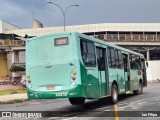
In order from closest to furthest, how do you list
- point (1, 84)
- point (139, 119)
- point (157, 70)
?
1. point (139, 119)
2. point (1, 84)
3. point (157, 70)

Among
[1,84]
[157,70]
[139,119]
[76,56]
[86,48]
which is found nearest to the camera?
[139,119]

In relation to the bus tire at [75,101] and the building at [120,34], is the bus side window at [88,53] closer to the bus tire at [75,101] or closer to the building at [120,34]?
the bus tire at [75,101]

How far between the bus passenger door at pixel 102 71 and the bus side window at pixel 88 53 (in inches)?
26.4

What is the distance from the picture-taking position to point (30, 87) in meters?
13.6

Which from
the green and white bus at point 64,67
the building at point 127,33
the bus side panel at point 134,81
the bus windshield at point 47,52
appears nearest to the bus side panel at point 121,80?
the bus side panel at point 134,81

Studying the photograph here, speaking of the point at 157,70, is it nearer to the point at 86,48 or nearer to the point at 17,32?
the point at 17,32

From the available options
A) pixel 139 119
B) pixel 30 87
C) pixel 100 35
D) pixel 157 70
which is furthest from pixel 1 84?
pixel 139 119

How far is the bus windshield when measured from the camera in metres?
13.1

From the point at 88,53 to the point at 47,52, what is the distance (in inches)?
67.1

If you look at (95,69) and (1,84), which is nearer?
(95,69)

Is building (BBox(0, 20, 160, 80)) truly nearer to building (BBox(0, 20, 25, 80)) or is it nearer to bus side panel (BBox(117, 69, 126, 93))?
building (BBox(0, 20, 25, 80))

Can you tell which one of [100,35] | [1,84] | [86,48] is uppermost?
[100,35]

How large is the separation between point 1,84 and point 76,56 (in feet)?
123

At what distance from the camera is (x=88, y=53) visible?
13812mm
